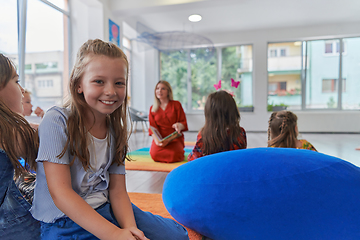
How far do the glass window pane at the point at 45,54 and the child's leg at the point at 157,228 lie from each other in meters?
3.75

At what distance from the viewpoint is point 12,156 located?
2.49 ft

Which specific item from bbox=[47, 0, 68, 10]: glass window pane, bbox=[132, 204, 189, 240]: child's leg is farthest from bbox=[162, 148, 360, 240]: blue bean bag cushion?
bbox=[47, 0, 68, 10]: glass window pane

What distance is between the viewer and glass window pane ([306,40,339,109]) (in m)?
6.79

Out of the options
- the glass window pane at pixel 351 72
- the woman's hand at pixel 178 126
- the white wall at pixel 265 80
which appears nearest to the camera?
the woman's hand at pixel 178 126

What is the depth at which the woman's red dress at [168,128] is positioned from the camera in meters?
3.19

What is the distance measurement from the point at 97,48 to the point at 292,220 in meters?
0.99

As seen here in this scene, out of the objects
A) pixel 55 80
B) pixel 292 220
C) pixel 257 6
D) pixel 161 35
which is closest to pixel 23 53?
pixel 55 80

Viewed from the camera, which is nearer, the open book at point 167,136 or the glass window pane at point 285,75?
the open book at point 167,136

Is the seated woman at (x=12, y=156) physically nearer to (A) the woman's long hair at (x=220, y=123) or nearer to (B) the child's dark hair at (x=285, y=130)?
(A) the woman's long hair at (x=220, y=123)

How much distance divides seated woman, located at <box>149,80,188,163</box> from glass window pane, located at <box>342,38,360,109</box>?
5722 millimetres

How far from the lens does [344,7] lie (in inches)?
214

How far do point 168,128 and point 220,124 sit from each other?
1687 millimetres

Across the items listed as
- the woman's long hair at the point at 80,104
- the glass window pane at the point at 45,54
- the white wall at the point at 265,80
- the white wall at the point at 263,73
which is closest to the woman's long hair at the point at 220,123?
the woman's long hair at the point at 80,104

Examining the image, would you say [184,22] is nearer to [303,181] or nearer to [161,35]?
[161,35]
